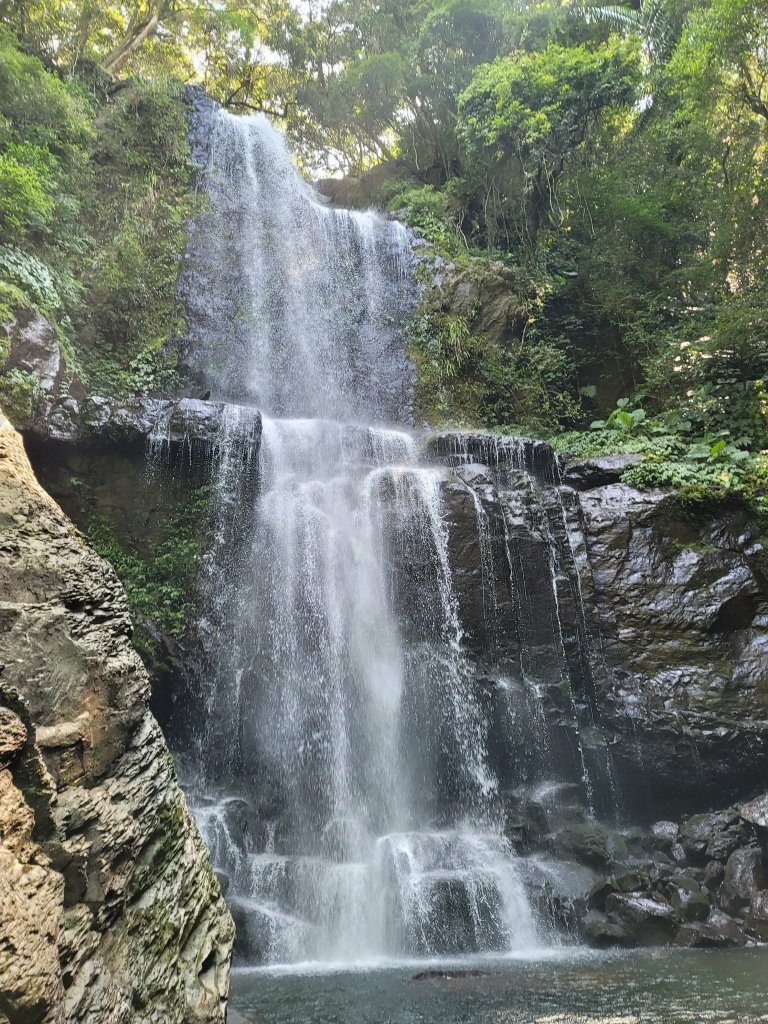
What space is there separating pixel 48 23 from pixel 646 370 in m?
16.2

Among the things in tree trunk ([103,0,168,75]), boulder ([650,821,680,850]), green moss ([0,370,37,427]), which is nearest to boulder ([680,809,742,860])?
boulder ([650,821,680,850])

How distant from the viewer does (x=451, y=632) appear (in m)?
10.2

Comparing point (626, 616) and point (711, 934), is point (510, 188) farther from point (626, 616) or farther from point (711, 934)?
point (711, 934)

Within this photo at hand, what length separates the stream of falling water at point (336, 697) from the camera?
7.09 metres

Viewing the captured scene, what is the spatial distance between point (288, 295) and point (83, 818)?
14.8 m

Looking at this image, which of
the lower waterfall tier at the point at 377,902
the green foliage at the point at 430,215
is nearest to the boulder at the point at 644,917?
the lower waterfall tier at the point at 377,902

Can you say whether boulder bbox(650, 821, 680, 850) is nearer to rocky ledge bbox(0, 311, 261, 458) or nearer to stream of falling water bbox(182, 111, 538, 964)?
stream of falling water bbox(182, 111, 538, 964)

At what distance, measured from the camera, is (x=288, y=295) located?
52.4 ft

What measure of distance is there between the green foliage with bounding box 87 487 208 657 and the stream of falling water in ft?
1.19

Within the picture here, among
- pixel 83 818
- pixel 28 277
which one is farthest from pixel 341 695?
pixel 28 277

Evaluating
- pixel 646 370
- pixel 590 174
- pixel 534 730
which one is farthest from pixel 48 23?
pixel 534 730

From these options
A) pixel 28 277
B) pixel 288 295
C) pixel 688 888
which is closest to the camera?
pixel 688 888

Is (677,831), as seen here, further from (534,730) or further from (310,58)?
(310,58)

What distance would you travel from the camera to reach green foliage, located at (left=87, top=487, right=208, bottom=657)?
991 cm
